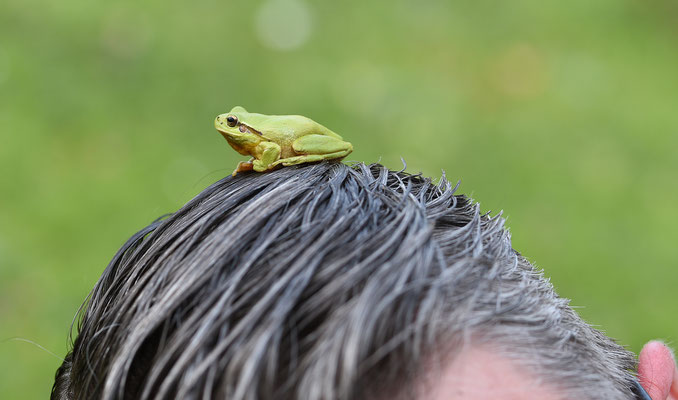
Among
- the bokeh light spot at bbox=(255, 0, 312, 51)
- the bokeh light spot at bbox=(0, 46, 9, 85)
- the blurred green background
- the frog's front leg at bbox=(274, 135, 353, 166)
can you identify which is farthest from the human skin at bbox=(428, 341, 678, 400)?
the bokeh light spot at bbox=(0, 46, 9, 85)

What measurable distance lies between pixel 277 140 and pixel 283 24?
371 cm

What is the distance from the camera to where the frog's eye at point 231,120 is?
5.95ft

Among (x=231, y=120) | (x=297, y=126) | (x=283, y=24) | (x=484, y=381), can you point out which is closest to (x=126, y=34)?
(x=283, y=24)

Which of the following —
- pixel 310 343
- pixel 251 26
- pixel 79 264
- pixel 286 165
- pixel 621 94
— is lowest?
pixel 79 264

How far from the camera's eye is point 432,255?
1132 mm

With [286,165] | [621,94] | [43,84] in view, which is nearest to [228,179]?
[286,165]

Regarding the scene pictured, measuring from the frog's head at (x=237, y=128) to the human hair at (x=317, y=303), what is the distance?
0.38 meters

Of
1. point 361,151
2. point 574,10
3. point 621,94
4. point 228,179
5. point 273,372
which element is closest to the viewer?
point 273,372

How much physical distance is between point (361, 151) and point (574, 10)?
2.36m

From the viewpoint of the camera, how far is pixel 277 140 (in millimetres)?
1702

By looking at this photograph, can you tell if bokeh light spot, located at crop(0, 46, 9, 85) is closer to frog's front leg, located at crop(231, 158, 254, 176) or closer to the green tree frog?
the green tree frog

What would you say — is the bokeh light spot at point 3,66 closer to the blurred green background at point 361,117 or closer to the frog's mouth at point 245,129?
the blurred green background at point 361,117

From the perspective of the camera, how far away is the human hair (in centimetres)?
101

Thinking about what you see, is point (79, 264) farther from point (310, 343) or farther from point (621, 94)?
point (621, 94)
